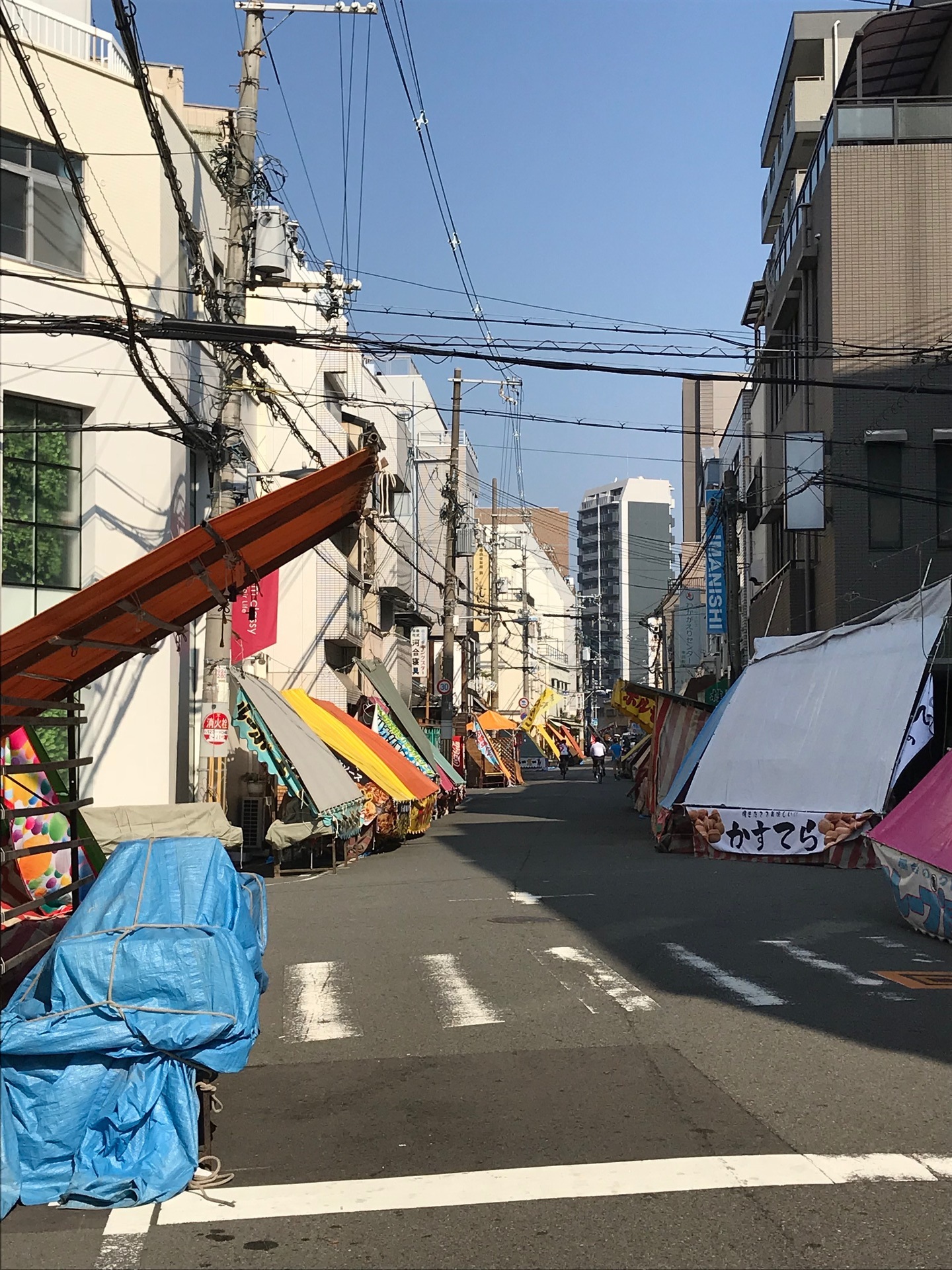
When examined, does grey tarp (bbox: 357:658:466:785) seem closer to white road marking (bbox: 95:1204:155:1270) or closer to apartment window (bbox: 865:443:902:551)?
apartment window (bbox: 865:443:902:551)

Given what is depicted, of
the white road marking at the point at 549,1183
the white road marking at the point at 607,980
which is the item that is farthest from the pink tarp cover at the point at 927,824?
the white road marking at the point at 549,1183

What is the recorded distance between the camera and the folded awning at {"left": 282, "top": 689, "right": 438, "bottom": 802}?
934 inches

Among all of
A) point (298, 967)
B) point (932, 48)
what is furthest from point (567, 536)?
point (298, 967)

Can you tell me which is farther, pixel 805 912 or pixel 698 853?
pixel 698 853

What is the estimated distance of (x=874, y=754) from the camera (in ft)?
63.7

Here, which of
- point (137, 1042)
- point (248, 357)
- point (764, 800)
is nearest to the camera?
point (137, 1042)

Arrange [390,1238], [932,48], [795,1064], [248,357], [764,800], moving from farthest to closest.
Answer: [932,48] → [764,800] → [248,357] → [795,1064] → [390,1238]

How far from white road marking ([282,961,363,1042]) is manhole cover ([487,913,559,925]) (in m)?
2.90

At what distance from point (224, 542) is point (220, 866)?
7.31ft

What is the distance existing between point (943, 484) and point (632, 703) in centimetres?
935

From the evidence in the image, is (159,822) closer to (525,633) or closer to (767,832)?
(767,832)

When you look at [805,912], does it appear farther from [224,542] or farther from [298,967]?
[224,542]

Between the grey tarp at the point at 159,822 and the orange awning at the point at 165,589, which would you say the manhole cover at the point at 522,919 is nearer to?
the grey tarp at the point at 159,822

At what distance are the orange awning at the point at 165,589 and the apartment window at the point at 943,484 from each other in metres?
22.6
